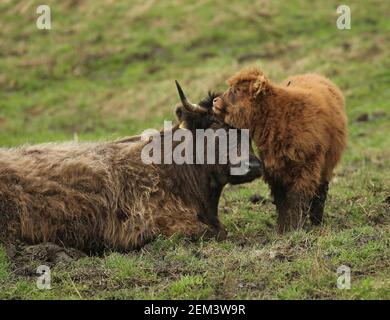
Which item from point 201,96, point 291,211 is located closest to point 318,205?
point 291,211

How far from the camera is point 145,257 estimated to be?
696 centimetres

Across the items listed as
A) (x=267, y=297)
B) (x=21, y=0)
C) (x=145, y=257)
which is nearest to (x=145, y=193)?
(x=145, y=257)

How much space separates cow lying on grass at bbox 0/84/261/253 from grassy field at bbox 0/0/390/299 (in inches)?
14.0

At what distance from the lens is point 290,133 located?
7.50 meters

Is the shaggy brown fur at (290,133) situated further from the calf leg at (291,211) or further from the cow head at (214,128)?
the cow head at (214,128)

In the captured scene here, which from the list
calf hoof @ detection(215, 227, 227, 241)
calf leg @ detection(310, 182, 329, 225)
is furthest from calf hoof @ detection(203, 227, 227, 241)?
calf leg @ detection(310, 182, 329, 225)

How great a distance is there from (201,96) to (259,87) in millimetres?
8757

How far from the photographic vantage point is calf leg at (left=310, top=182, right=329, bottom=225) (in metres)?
8.13

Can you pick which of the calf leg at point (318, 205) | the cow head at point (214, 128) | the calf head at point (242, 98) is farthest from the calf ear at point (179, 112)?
the calf leg at point (318, 205)

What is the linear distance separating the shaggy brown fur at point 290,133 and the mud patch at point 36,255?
1.99 metres

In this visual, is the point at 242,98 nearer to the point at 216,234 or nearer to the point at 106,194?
the point at 216,234

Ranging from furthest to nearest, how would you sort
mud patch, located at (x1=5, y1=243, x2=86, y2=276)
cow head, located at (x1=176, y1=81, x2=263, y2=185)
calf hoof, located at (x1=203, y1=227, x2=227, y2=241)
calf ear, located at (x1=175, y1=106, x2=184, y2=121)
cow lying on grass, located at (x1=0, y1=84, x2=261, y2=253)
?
1. calf ear, located at (x1=175, y1=106, x2=184, y2=121)
2. cow head, located at (x1=176, y1=81, x2=263, y2=185)
3. calf hoof, located at (x1=203, y1=227, x2=227, y2=241)
4. cow lying on grass, located at (x1=0, y1=84, x2=261, y2=253)
5. mud patch, located at (x1=5, y1=243, x2=86, y2=276)

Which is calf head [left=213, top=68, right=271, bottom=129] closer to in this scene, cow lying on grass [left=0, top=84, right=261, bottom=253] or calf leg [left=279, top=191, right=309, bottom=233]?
cow lying on grass [left=0, top=84, right=261, bottom=253]

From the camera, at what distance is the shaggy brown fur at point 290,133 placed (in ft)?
24.6
